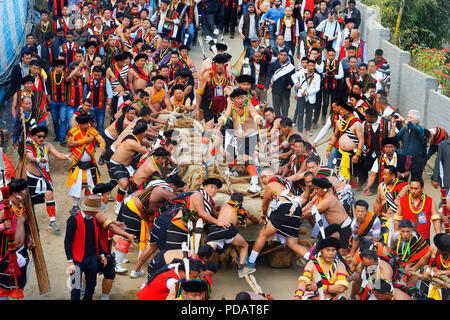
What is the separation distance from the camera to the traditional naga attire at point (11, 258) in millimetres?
7395

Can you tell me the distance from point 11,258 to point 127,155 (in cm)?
329

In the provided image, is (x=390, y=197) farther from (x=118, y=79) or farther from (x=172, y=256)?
(x=118, y=79)

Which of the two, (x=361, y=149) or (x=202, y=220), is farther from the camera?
(x=361, y=149)

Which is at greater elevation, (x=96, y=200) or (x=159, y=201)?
(x=96, y=200)

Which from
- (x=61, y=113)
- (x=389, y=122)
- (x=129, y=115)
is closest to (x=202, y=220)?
(x=129, y=115)

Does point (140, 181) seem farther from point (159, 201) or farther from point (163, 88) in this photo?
point (163, 88)

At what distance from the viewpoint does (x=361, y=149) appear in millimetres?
11180

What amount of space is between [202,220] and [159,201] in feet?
2.47

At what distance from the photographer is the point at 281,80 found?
45.1 feet

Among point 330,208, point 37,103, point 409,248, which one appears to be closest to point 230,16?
point 37,103

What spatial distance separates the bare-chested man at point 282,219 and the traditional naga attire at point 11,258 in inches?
111

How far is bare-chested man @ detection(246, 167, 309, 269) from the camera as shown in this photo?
867 cm

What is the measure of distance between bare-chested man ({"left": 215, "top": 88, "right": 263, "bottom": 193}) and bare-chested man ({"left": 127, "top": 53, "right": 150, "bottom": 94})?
3.23 metres

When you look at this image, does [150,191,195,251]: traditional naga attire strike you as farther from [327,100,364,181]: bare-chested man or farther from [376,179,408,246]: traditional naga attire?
[327,100,364,181]: bare-chested man
